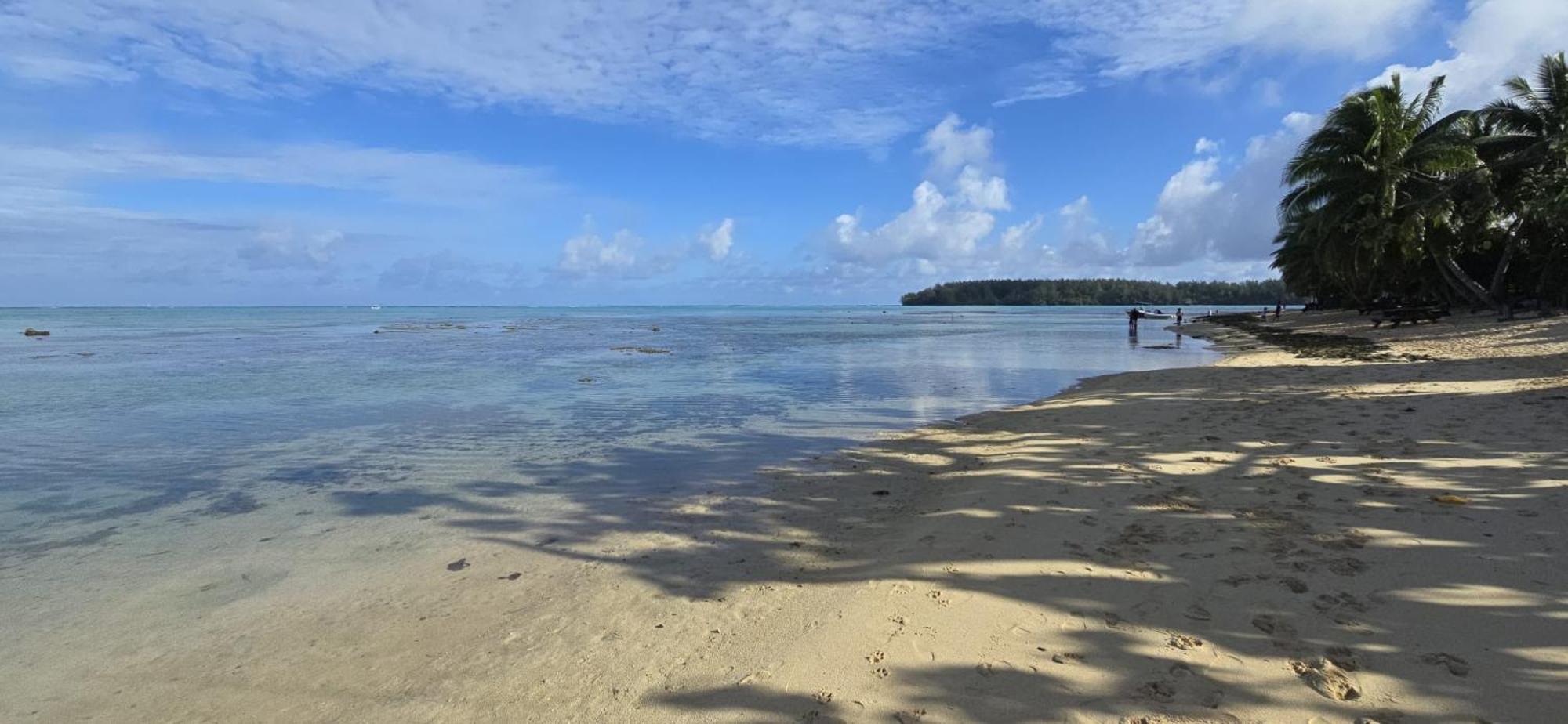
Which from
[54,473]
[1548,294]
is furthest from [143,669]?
[1548,294]

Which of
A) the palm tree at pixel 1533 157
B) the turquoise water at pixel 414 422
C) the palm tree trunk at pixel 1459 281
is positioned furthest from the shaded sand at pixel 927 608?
the palm tree trunk at pixel 1459 281

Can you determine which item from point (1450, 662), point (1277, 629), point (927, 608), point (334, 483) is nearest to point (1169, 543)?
point (1277, 629)

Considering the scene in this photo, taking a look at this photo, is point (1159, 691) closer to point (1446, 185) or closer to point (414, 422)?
point (414, 422)

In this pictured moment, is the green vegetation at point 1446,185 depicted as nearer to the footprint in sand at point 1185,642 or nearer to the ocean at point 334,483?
the ocean at point 334,483

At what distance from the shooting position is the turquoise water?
25.6 feet

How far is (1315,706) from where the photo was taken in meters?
2.92

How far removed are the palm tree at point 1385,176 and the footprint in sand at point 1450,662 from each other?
2956 centimetres

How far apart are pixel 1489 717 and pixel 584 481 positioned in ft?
24.0

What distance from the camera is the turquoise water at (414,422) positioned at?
7809 millimetres

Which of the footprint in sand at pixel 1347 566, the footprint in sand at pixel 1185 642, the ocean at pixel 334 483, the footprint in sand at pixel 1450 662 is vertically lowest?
the ocean at pixel 334 483

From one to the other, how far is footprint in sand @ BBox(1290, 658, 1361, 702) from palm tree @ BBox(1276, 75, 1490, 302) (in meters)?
29.9

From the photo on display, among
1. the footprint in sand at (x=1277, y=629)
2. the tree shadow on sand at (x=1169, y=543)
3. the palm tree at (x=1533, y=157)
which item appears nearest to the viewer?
the tree shadow on sand at (x=1169, y=543)

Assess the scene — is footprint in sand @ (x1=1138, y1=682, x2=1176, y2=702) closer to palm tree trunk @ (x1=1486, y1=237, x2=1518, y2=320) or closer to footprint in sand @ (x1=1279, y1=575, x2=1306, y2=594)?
footprint in sand @ (x1=1279, y1=575, x2=1306, y2=594)

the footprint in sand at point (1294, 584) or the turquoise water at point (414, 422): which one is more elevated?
the footprint in sand at point (1294, 584)
